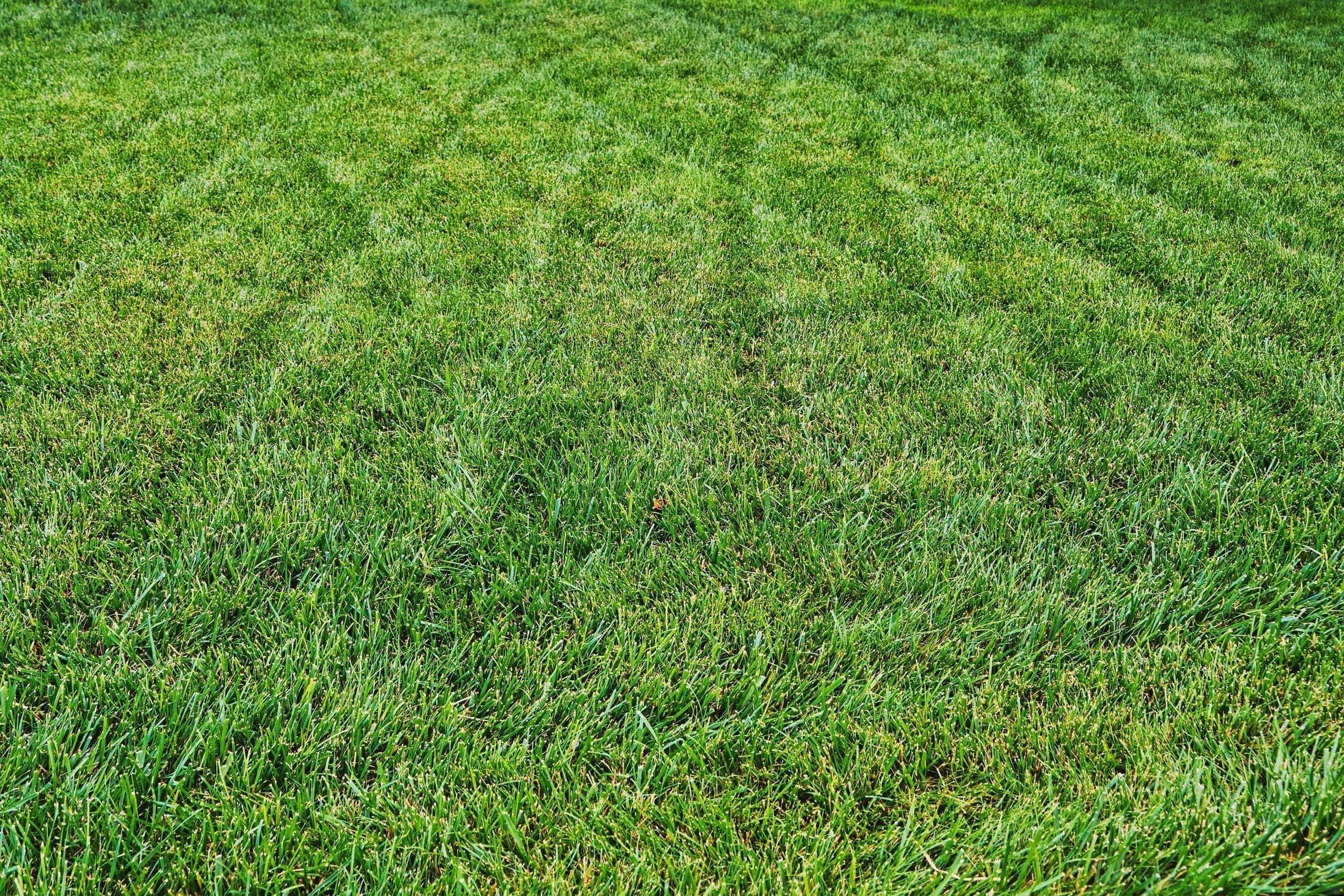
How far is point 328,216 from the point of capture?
3.69m

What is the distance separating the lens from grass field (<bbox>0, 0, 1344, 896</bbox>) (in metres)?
1.29

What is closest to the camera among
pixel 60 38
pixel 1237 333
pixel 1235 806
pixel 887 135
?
pixel 1235 806

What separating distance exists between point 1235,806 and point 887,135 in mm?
4721

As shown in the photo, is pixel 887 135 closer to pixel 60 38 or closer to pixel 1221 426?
pixel 1221 426

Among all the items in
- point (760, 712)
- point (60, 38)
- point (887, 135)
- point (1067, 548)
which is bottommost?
point (760, 712)

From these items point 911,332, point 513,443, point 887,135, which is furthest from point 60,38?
point 911,332

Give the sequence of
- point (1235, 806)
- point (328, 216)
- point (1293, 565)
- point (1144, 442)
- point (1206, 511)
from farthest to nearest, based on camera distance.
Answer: point (328, 216) < point (1144, 442) < point (1206, 511) < point (1293, 565) < point (1235, 806)

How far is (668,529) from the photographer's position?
1939mm

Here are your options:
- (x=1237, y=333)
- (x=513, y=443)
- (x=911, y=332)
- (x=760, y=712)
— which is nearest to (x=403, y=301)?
(x=513, y=443)

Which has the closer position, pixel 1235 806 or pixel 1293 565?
pixel 1235 806

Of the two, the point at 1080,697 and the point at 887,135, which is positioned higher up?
the point at 887,135

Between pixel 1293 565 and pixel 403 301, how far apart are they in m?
2.99

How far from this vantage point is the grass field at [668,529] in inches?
50.7

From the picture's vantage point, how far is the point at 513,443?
221 cm
